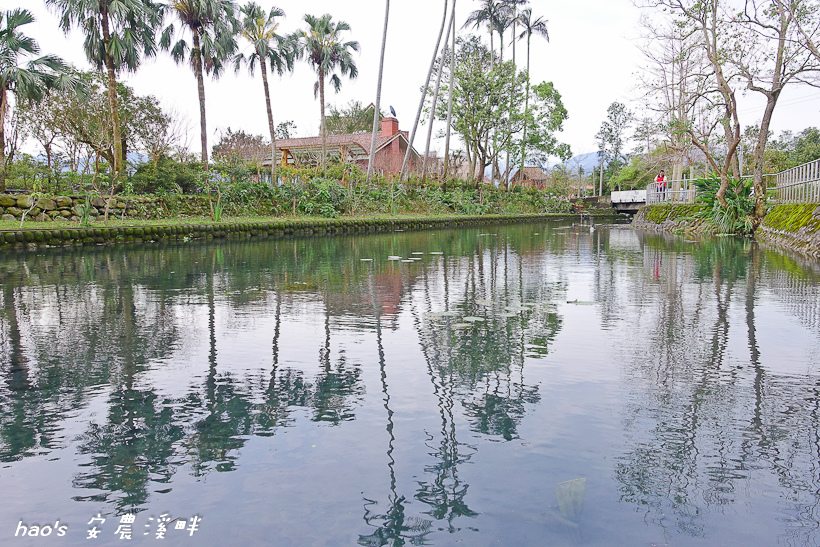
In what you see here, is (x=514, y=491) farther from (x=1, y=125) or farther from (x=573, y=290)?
(x=1, y=125)

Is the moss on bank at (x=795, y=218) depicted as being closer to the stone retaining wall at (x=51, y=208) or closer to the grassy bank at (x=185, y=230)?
the grassy bank at (x=185, y=230)

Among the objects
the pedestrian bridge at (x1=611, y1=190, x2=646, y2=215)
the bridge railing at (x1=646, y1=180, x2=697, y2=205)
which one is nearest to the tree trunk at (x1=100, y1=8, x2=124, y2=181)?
the bridge railing at (x1=646, y1=180, x2=697, y2=205)

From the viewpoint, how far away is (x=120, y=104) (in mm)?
30578

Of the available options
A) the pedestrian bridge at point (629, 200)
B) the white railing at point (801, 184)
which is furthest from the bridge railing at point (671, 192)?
the pedestrian bridge at point (629, 200)

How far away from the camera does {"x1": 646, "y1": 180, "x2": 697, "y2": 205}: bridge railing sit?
27.5 metres

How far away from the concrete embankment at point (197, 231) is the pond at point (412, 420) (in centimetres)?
843

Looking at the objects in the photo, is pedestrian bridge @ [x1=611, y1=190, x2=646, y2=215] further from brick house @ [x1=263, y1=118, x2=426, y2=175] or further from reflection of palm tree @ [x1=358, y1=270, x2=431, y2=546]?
reflection of palm tree @ [x1=358, y1=270, x2=431, y2=546]

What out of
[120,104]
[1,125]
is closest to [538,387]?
[1,125]

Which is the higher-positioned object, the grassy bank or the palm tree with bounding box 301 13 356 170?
the palm tree with bounding box 301 13 356 170

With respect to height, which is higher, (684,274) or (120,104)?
(120,104)

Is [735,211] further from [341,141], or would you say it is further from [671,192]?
[341,141]

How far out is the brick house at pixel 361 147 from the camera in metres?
45.4

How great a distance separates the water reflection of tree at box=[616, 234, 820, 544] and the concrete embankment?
1350cm

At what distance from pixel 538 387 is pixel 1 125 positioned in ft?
69.7
